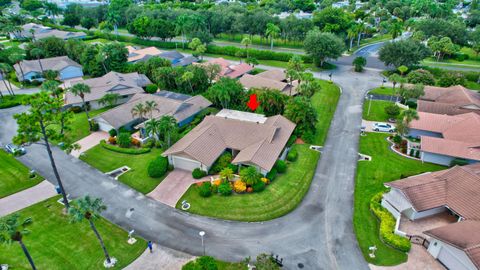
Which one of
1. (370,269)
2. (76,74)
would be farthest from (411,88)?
(76,74)

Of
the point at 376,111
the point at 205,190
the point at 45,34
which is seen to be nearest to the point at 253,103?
the point at 205,190

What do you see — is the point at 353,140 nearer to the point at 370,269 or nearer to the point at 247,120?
the point at 247,120

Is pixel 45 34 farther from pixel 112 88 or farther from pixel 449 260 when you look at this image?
pixel 449 260

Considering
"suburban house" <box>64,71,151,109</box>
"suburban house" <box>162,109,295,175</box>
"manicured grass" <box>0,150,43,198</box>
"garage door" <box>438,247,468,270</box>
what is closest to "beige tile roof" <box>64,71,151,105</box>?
"suburban house" <box>64,71,151,109</box>

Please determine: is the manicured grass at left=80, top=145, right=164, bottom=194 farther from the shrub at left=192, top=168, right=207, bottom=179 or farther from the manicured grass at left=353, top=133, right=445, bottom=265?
the manicured grass at left=353, top=133, right=445, bottom=265

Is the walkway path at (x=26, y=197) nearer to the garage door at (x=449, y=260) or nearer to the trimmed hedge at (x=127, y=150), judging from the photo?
the trimmed hedge at (x=127, y=150)

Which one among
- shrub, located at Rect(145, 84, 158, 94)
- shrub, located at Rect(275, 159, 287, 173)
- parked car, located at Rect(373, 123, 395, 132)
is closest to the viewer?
shrub, located at Rect(275, 159, 287, 173)
